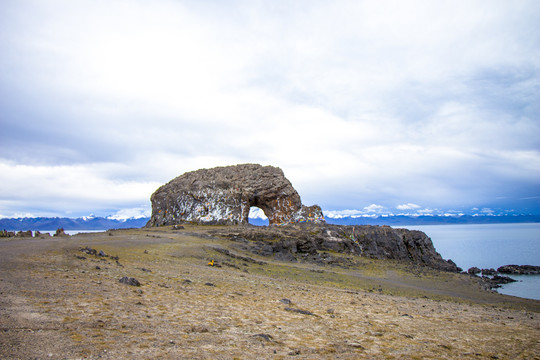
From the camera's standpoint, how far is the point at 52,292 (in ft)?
32.1

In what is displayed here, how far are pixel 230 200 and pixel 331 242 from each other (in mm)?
17578

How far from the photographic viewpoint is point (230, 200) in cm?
5169

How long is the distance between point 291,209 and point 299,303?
1573 inches

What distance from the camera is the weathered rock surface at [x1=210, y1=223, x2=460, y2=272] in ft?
113

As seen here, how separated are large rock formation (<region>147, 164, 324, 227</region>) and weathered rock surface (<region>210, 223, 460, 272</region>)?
262 inches

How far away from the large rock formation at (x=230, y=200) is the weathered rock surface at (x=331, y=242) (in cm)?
665

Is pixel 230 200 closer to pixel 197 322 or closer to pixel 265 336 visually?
pixel 197 322

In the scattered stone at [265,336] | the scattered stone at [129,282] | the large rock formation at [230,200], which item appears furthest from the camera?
the large rock formation at [230,200]

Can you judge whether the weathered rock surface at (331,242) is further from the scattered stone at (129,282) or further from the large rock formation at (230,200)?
the scattered stone at (129,282)

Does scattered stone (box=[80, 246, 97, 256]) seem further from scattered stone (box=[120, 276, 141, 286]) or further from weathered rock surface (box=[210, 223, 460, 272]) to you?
weathered rock surface (box=[210, 223, 460, 272])

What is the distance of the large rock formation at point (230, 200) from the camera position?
5134 centimetres

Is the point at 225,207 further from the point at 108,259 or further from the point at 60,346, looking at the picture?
the point at 60,346

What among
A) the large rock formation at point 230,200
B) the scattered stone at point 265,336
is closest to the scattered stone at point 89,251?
the scattered stone at point 265,336

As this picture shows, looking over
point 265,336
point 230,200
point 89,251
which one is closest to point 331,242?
point 230,200
